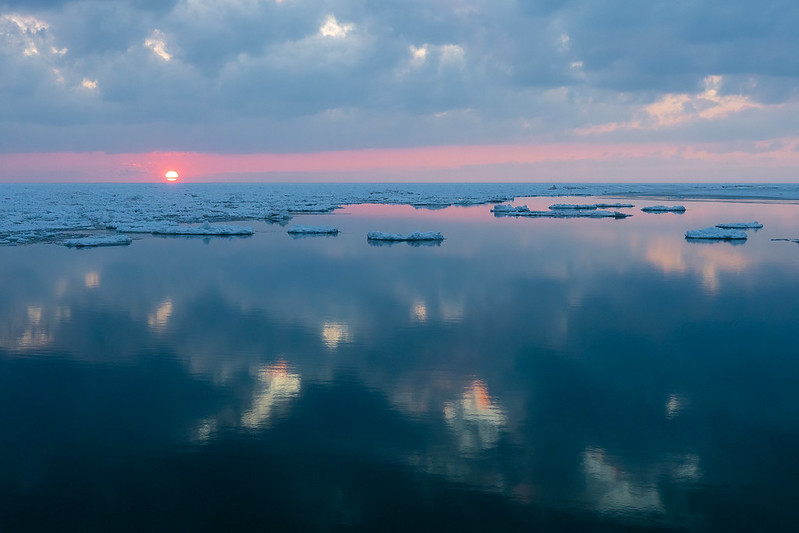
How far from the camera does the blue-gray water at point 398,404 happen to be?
20.1 ft

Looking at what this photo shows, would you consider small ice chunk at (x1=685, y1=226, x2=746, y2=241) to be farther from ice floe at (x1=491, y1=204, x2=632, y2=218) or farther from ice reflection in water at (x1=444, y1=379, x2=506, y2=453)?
ice reflection in water at (x1=444, y1=379, x2=506, y2=453)

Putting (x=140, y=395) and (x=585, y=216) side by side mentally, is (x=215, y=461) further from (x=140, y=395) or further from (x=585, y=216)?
(x=585, y=216)

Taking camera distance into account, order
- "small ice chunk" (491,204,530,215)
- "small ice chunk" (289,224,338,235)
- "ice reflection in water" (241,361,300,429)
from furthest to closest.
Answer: "small ice chunk" (491,204,530,215) → "small ice chunk" (289,224,338,235) → "ice reflection in water" (241,361,300,429)

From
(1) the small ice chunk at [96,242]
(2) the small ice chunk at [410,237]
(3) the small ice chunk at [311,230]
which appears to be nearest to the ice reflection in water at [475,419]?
(2) the small ice chunk at [410,237]

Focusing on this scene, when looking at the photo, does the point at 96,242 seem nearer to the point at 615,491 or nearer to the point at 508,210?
the point at 615,491

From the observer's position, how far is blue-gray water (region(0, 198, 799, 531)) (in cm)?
614

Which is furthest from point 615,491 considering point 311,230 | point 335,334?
point 311,230

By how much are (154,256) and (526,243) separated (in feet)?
54.3

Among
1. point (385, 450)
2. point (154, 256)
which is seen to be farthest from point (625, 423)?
point (154, 256)

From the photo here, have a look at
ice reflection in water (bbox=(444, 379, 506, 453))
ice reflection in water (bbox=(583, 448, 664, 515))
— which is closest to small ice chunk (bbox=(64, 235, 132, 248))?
ice reflection in water (bbox=(444, 379, 506, 453))

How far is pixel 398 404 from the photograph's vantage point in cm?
858

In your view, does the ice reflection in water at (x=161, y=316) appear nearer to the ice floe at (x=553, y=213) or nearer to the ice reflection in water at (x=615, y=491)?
the ice reflection in water at (x=615, y=491)

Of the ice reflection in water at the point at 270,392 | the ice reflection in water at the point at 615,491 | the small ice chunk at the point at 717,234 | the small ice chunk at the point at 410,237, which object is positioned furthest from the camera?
the small ice chunk at the point at 717,234

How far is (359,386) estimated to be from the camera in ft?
30.6
